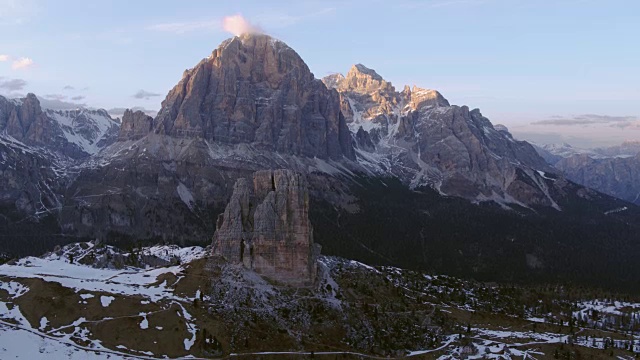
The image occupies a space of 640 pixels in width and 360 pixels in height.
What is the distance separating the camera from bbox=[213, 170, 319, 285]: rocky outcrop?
17212 cm

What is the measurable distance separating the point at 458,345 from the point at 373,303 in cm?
2569

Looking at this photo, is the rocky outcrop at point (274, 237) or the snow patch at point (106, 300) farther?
the rocky outcrop at point (274, 237)

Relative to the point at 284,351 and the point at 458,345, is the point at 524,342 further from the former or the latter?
the point at 284,351

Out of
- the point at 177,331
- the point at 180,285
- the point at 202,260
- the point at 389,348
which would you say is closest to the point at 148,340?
the point at 177,331

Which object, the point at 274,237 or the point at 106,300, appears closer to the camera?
the point at 106,300

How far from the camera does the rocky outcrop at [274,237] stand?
17212 centimetres

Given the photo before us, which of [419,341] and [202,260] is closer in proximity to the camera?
[419,341]

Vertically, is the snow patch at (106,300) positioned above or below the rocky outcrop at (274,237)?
below

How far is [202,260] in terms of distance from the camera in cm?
17512

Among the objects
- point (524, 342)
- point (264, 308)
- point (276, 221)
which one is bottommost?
point (524, 342)

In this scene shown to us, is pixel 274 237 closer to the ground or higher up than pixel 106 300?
higher up

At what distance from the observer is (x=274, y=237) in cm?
17188

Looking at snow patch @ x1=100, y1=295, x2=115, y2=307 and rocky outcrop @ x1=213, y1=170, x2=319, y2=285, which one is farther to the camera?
rocky outcrop @ x1=213, y1=170, x2=319, y2=285

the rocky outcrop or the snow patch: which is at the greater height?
the rocky outcrop
